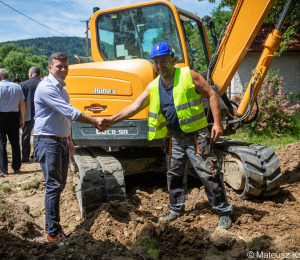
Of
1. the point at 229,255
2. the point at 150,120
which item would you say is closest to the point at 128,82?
the point at 150,120

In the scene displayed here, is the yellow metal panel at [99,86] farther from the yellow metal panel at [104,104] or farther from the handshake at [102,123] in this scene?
the handshake at [102,123]

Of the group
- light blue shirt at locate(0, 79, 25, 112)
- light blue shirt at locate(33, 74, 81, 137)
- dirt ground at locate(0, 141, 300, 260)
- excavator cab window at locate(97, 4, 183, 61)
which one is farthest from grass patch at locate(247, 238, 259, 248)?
light blue shirt at locate(0, 79, 25, 112)

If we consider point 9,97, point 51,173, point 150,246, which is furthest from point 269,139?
point 51,173

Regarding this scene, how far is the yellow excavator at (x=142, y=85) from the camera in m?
3.99

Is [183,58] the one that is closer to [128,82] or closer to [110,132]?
[128,82]

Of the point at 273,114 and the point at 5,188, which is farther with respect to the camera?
the point at 273,114

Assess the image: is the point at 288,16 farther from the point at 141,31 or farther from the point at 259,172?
the point at 259,172

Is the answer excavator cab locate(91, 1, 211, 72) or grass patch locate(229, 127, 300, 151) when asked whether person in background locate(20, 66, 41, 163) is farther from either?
grass patch locate(229, 127, 300, 151)

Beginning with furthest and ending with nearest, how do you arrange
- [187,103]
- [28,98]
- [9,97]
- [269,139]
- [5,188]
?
[269,139] → [28,98] → [9,97] → [5,188] → [187,103]

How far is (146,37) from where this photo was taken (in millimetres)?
4527

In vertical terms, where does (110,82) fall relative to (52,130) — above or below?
above

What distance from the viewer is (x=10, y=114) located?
641 cm

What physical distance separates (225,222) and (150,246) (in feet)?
3.22

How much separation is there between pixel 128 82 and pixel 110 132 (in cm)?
80
